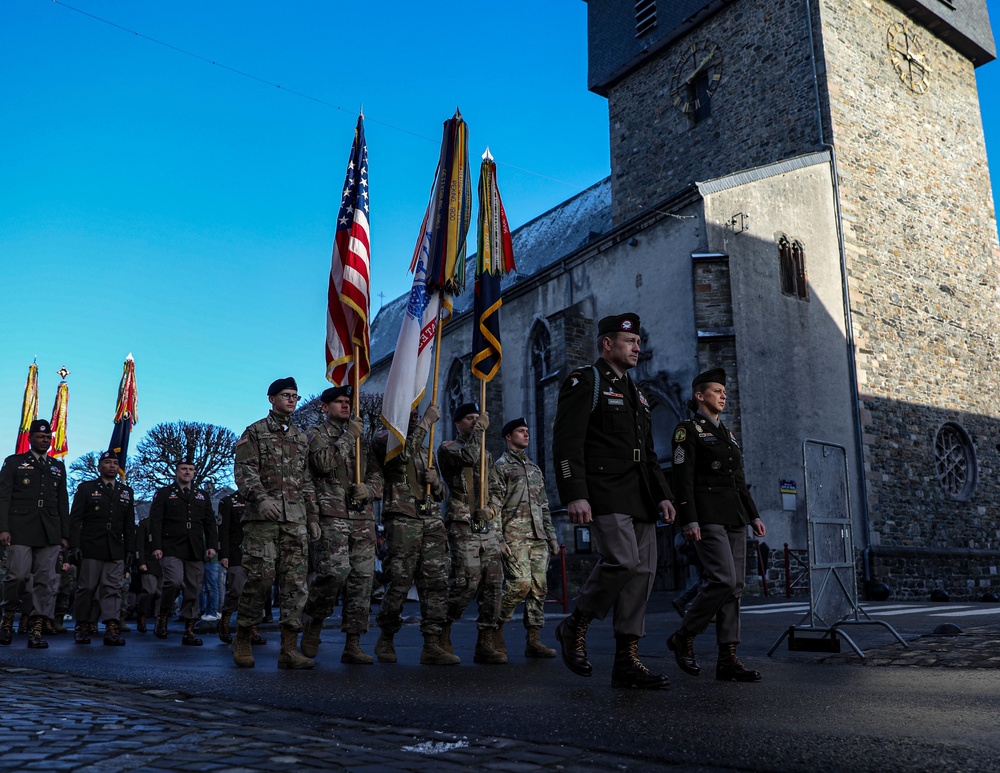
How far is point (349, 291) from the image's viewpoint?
863 cm

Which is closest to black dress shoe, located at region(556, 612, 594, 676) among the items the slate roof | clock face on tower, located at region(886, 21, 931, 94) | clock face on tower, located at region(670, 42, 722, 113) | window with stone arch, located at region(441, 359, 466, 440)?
the slate roof

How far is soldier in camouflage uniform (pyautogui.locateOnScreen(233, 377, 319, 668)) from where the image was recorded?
22.9ft

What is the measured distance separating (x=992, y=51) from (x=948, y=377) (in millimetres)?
11560

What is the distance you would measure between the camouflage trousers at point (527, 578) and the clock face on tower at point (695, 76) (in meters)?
22.6

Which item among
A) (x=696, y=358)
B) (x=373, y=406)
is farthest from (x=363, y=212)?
(x=373, y=406)

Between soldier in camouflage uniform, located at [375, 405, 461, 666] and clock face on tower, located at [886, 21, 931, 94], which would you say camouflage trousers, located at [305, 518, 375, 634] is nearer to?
soldier in camouflage uniform, located at [375, 405, 461, 666]

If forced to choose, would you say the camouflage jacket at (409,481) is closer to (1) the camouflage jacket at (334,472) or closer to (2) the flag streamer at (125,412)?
(1) the camouflage jacket at (334,472)

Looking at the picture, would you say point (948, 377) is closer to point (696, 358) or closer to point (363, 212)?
point (696, 358)

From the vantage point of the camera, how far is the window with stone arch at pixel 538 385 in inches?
1021

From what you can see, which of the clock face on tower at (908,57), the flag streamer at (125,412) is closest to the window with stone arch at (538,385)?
the flag streamer at (125,412)

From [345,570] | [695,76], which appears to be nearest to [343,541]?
[345,570]

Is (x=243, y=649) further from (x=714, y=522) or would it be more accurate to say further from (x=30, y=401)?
(x=30, y=401)

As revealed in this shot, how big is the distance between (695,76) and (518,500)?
2306cm

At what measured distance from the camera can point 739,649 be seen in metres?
8.05
